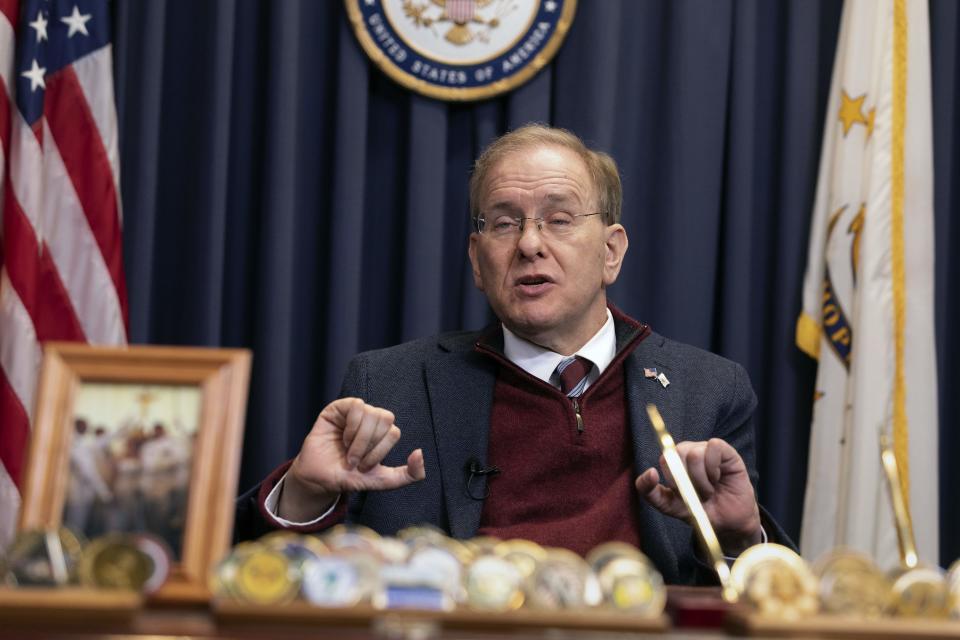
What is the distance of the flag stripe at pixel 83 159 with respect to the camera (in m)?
3.10

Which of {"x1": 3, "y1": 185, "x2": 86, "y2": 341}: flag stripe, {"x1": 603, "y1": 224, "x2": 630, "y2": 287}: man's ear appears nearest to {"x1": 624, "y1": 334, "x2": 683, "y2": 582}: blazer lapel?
{"x1": 603, "y1": 224, "x2": 630, "y2": 287}: man's ear

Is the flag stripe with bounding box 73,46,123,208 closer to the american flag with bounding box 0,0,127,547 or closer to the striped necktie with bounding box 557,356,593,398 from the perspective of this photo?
the american flag with bounding box 0,0,127,547

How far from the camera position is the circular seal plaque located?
3.41m

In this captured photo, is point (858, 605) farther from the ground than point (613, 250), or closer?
closer

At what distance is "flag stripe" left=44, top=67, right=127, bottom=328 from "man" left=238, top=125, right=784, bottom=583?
88 cm

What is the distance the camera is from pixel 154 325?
344 cm

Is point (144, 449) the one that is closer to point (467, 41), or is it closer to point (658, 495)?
point (658, 495)

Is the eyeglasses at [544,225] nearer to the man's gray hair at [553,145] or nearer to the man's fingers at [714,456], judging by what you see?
the man's gray hair at [553,145]

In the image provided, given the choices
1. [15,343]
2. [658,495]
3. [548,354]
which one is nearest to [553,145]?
[548,354]

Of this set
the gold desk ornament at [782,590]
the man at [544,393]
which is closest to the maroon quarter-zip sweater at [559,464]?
the man at [544,393]

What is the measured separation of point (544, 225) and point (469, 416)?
1.49ft

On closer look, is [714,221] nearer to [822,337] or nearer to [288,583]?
[822,337]

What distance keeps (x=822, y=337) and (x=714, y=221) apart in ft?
1.50

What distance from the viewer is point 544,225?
2602 millimetres
